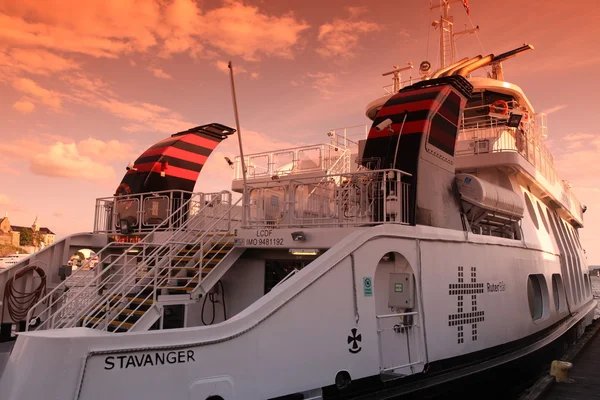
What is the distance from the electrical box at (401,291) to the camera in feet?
26.8

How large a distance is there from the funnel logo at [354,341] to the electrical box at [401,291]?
139cm

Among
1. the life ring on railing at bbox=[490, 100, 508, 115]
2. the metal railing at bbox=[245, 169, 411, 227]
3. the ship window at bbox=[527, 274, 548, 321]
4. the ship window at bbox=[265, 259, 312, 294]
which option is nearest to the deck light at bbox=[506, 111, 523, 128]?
the life ring on railing at bbox=[490, 100, 508, 115]

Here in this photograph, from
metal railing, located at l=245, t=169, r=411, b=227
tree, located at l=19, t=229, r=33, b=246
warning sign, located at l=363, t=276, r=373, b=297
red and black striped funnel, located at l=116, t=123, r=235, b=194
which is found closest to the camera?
warning sign, located at l=363, t=276, r=373, b=297

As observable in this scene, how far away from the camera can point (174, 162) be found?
14.8 meters

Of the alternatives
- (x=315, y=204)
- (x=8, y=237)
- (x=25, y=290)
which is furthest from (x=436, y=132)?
(x=8, y=237)

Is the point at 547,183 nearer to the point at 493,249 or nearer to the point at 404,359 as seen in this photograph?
the point at 493,249

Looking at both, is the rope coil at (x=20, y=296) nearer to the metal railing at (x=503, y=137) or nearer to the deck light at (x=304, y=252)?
the deck light at (x=304, y=252)

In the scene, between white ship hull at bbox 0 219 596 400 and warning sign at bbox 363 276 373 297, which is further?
warning sign at bbox 363 276 373 297

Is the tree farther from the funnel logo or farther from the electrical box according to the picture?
the funnel logo

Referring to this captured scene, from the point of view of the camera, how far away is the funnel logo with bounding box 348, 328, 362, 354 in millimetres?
6952

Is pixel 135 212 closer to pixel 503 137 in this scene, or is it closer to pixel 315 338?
pixel 315 338

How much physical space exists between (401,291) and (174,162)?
9.09m

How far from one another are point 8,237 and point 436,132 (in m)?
160

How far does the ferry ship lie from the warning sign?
2 centimetres
